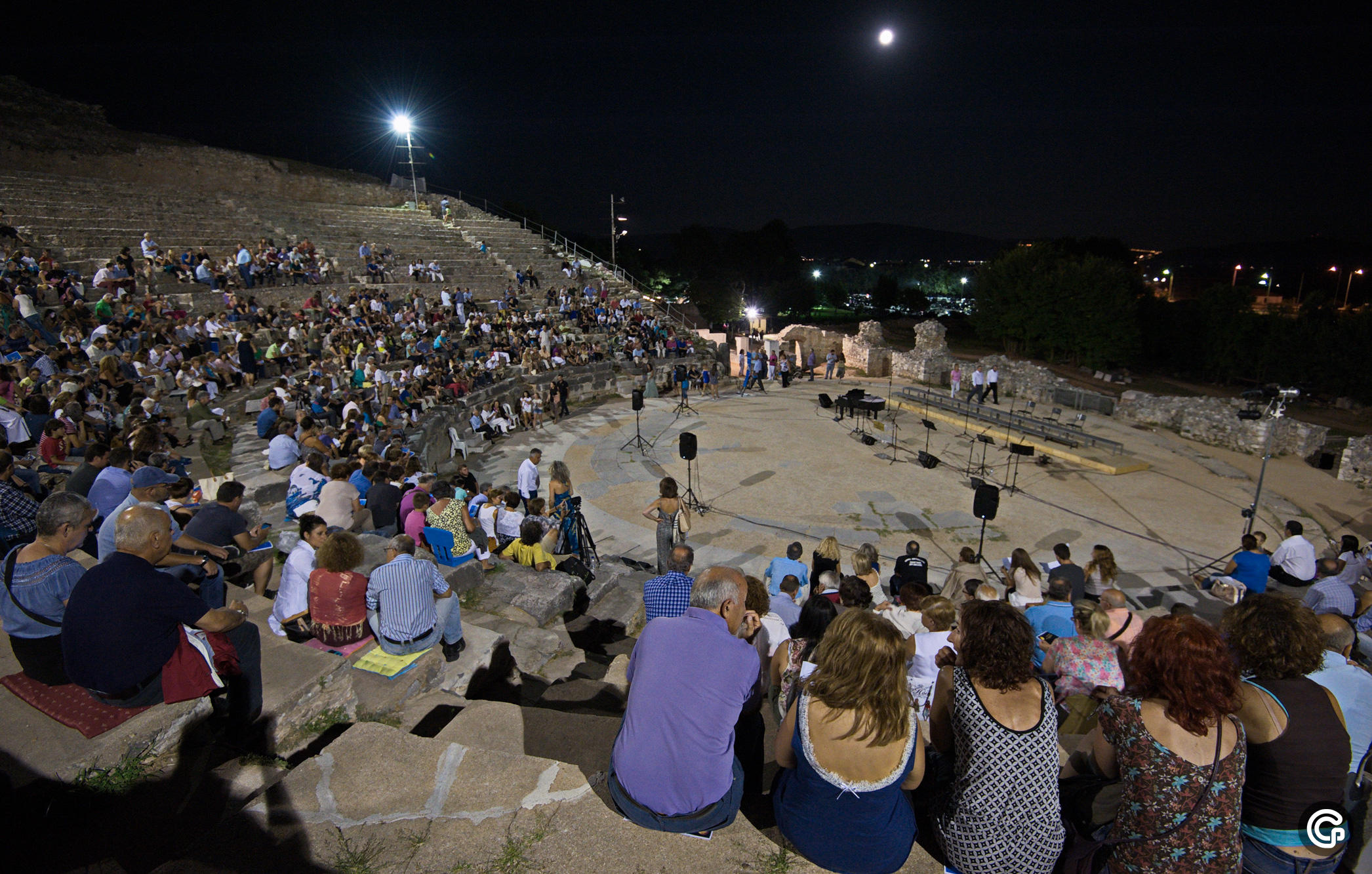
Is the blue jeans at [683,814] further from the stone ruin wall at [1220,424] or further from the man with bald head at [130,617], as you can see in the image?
the stone ruin wall at [1220,424]

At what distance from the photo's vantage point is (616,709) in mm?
4703

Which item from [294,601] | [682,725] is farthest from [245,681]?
[682,725]

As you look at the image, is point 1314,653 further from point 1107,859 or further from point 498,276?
point 498,276

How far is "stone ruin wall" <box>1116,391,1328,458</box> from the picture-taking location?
1694cm

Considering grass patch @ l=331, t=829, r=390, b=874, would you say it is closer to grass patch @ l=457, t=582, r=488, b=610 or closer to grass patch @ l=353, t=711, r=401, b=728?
grass patch @ l=353, t=711, r=401, b=728

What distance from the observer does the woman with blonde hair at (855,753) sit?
2.47 m

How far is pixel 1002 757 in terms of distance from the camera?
8.08 feet

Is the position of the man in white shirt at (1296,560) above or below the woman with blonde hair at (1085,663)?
below

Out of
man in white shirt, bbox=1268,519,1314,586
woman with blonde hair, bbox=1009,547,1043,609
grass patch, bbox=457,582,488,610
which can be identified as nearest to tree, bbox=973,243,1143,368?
man in white shirt, bbox=1268,519,1314,586

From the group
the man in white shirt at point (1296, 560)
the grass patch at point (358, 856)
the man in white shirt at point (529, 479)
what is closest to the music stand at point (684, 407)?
the man in white shirt at point (529, 479)

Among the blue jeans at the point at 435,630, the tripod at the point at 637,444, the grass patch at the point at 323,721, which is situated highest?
the blue jeans at the point at 435,630

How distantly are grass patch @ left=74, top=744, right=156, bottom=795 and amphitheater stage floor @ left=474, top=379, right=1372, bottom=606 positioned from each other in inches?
279

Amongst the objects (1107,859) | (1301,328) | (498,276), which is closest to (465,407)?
(498,276)

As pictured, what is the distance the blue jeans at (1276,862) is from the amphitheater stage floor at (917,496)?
22.4 feet
